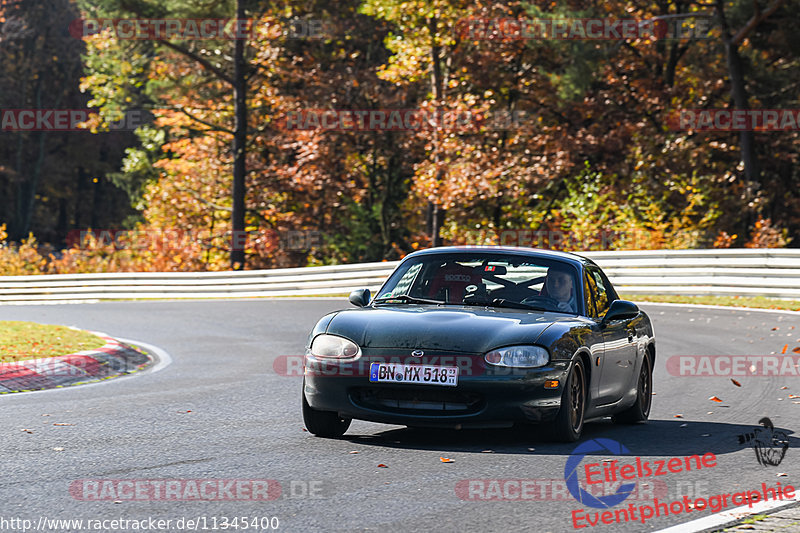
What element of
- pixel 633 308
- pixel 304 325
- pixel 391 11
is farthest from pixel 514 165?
pixel 633 308

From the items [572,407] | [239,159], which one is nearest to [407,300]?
[572,407]

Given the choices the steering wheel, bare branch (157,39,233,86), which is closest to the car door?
the steering wheel

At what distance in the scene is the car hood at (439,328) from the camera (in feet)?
26.0

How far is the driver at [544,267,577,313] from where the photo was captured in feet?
29.9

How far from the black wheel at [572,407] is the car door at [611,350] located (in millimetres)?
403

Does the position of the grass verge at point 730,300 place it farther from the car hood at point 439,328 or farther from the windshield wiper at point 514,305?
the car hood at point 439,328

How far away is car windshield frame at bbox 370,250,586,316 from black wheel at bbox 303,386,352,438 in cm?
111

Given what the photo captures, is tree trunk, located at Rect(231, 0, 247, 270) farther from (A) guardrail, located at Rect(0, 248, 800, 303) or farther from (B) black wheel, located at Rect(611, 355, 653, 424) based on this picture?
(B) black wheel, located at Rect(611, 355, 653, 424)

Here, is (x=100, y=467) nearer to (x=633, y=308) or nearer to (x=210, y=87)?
(x=633, y=308)

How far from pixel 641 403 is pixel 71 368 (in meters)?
6.36

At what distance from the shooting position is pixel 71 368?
12984 millimetres

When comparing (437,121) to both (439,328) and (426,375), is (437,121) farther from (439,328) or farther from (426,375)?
(426,375)

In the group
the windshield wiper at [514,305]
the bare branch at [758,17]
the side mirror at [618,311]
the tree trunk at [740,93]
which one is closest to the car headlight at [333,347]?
the windshield wiper at [514,305]

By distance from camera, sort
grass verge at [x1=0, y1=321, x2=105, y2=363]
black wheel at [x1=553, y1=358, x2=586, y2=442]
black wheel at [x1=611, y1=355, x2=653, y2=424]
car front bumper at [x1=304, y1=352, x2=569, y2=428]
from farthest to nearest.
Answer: grass verge at [x1=0, y1=321, x2=105, y2=363] → black wheel at [x1=611, y1=355, x2=653, y2=424] → black wheel at [x1=553, y1=358, x2=586, y2=442] → car front bumper at [x1=304, y1=352, x2=569, y2=428]
